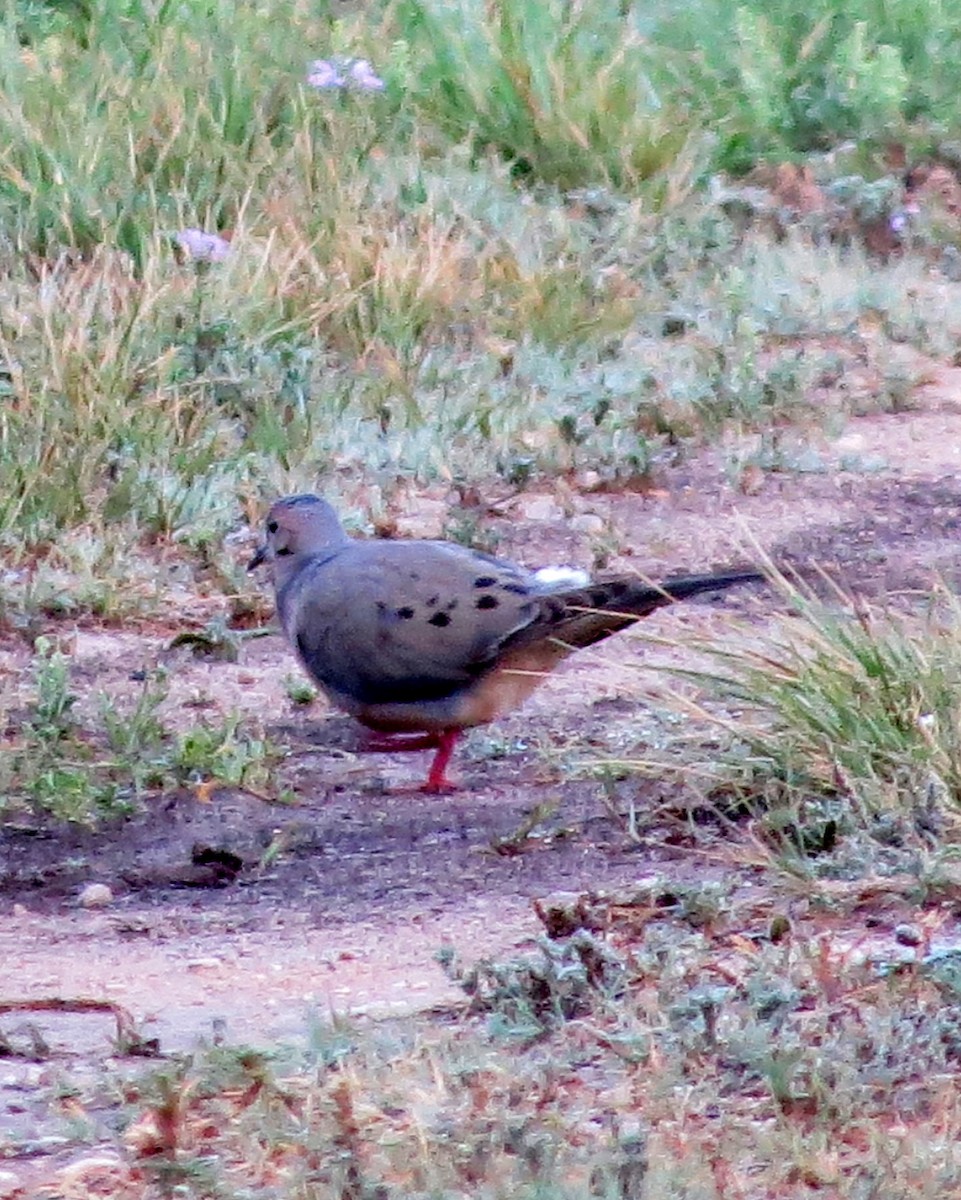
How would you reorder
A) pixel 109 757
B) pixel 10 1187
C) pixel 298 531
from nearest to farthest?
pixel 10 1187 < pixel 109 757 < pixel 298 531

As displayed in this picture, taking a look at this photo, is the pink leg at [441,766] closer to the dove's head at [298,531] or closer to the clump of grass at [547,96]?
the dove's head at [298,531]

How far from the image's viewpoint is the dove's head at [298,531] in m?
5.59

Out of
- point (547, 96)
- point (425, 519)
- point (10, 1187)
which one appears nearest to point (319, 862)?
point (10, 1187)

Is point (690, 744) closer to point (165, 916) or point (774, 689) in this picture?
point (774, 689)

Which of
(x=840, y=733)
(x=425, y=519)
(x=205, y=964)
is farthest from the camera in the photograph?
(x=425, y=519)

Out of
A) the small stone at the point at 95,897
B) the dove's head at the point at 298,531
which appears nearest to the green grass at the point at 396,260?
the dove's head at the point at 298,531

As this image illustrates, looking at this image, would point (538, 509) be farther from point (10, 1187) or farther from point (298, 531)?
point (10, 1187)

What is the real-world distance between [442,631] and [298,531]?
635 mm

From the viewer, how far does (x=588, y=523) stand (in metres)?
7.18

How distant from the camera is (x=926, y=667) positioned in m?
4.50

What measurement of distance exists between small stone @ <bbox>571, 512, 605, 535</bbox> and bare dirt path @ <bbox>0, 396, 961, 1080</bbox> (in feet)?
0.74

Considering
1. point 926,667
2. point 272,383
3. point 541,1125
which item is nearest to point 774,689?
point 926,667

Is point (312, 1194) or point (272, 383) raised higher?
point (312, 1194)

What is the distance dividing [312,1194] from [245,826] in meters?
2.04
